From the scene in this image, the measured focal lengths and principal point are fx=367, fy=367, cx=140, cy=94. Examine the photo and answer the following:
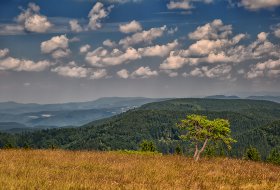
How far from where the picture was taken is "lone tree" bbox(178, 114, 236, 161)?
23.9 metres

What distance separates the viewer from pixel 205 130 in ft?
79.3

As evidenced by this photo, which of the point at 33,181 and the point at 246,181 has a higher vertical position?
the point at 33,181

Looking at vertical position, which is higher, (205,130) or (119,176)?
(205,130)

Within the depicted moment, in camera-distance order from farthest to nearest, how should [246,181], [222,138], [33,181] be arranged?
[222,138] → [246,181] → [33,181]

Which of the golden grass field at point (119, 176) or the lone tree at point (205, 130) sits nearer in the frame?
the golden grass field at point (119, 176)

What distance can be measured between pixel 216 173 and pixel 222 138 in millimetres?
10136

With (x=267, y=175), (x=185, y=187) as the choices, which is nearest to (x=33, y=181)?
(x=185, y=187)

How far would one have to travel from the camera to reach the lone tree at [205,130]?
23891mm

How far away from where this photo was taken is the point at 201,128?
25.2m

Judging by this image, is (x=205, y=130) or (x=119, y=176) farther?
(x=205, y=130)

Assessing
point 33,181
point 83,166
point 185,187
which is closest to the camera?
point 33,181

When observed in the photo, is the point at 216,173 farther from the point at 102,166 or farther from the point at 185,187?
the point at 102,166

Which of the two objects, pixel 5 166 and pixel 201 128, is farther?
pixel 201 128

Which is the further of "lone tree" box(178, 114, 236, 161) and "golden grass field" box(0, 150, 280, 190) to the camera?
"lone tree" box(178, 114, 236, 161)
